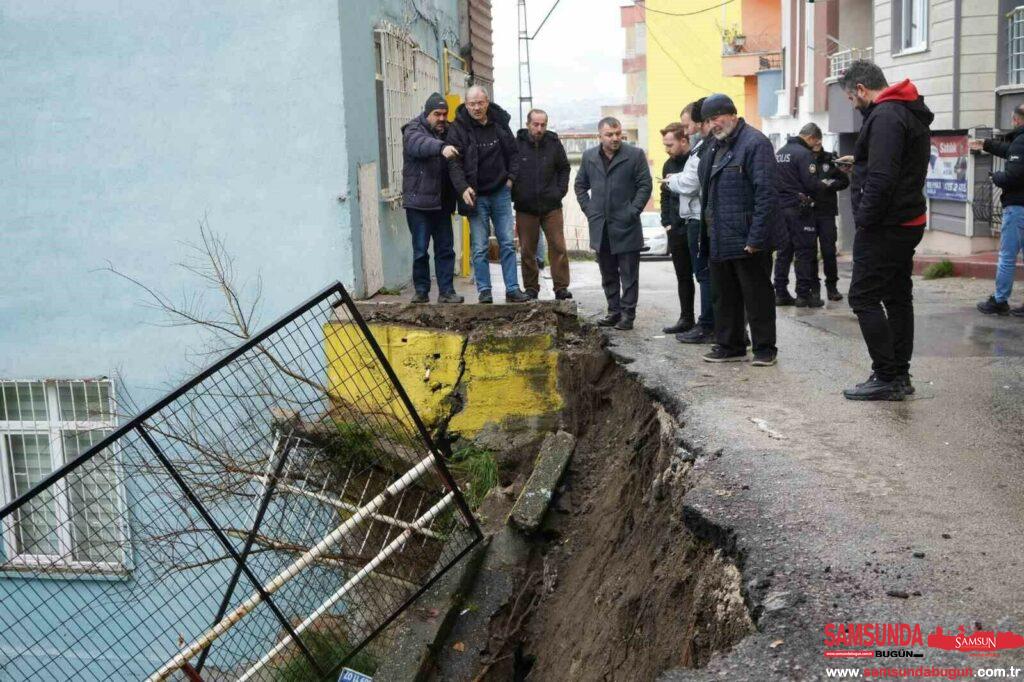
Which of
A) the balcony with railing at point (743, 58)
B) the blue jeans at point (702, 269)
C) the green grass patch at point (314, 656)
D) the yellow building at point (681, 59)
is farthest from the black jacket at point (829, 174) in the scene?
the yellow building at point (681, 59)

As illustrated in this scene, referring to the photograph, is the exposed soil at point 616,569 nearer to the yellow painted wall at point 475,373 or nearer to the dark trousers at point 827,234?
the yellow painted wall at point 475,373

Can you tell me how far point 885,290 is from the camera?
258 inches

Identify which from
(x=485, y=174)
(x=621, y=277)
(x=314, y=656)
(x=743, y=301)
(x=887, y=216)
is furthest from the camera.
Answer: (x=621, y=277)

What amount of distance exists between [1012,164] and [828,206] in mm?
2106

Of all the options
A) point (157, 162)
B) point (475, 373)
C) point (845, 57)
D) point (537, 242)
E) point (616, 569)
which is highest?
point (845, 57)

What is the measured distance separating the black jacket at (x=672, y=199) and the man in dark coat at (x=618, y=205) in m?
0.22

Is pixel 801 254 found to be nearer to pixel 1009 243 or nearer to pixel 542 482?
pixel 1009 243

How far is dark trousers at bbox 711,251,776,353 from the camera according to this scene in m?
7.57

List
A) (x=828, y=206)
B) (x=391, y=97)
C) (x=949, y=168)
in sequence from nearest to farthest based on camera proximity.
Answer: (x=391, y=97)
(x=828, y=206)
(x=949, y=168)

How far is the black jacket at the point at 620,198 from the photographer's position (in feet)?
30.3

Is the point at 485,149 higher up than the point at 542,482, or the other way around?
the point at 485,149

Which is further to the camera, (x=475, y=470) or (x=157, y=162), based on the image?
(x=157, y=162)

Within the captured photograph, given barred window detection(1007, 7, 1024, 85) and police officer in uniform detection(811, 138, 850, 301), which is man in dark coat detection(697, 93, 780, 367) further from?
barred window detection(1007, 7, 1024, 85)

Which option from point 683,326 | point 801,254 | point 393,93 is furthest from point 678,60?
point 683,326
